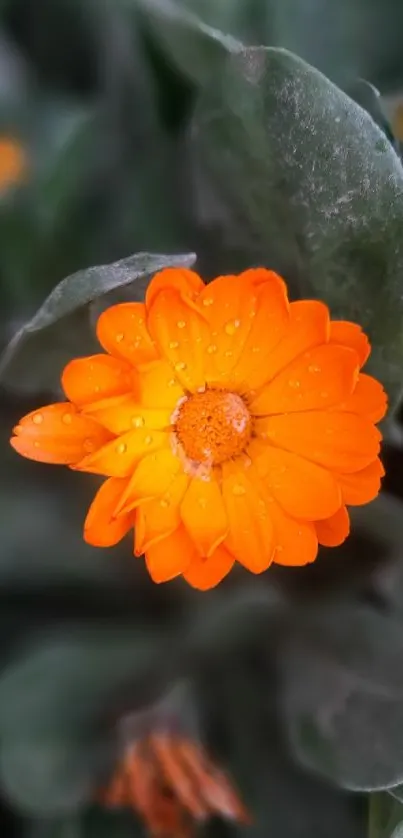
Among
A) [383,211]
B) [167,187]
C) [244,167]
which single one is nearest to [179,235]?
[167,187]

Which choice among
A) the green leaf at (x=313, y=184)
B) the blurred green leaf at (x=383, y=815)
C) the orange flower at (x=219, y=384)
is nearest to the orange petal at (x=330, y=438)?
the orange flower at (x=219, y=384)

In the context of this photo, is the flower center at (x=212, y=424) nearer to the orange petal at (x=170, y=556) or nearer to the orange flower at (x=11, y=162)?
the orange petal at (x=170, y=556)

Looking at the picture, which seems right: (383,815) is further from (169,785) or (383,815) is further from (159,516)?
(159,516)

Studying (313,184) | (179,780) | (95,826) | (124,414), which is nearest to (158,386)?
(124,414)

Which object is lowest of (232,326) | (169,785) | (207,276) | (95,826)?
(95,826)

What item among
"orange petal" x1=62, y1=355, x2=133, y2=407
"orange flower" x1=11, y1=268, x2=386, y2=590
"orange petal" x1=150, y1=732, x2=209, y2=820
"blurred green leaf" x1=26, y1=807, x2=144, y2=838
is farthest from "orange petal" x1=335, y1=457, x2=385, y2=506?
"blurred green leaf" x1=26, y1=807, x2=144, y2=838

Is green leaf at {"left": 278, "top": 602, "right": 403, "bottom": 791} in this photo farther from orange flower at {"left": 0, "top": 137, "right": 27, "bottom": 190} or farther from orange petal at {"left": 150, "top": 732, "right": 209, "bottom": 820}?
orange flower at {"left": 0, "top": 137, "right": 27, "bottom": 190}
